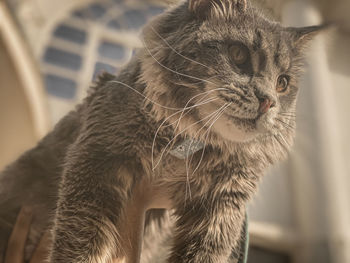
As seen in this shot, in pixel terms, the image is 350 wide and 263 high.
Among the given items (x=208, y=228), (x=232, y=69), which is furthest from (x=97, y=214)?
(x=232, y=69)

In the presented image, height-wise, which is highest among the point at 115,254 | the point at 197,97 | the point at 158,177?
the point at 197,97

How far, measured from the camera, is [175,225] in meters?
0.55

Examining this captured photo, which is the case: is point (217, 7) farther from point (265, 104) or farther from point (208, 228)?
point (208, 228)

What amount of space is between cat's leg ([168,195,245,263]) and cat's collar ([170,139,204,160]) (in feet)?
0.26

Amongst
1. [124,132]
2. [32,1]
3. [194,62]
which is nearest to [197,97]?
[194,62]

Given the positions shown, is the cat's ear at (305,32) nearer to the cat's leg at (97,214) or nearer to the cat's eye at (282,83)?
the cat's eye at (282,83)

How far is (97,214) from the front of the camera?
0.51 metres

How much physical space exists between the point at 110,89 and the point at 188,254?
30 cm

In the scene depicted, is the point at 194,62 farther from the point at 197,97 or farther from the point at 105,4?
the point at 105,4

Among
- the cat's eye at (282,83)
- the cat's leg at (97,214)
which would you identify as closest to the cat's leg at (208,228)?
the cat's leg at (97,214)

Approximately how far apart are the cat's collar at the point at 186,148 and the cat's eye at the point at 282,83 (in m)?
0.13

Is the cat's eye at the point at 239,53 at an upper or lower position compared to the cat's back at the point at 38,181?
upper

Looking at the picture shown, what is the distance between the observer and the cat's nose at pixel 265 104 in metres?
0.39

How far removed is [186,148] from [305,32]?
22cm
